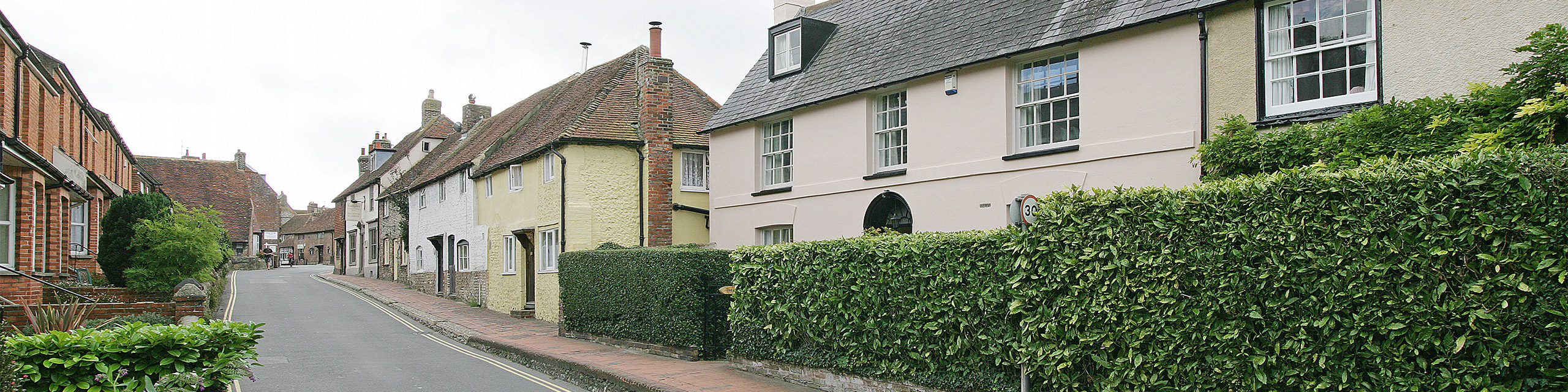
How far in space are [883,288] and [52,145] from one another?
17.4 meters

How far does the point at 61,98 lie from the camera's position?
19.8 m

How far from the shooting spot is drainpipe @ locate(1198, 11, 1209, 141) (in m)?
10.6

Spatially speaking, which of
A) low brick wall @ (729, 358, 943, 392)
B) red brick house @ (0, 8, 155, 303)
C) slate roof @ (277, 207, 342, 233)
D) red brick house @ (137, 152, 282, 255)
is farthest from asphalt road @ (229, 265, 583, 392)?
slate roof @ (277, 207, 342, 233)

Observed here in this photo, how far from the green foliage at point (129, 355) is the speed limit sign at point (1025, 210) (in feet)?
21.6

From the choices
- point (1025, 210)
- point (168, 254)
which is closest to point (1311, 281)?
point (1025, 210)

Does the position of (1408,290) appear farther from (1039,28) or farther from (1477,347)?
(1039,28)

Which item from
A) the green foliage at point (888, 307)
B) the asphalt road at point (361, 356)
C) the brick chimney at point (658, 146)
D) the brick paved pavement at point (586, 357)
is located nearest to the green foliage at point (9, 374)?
the asphalt road at point (361, 356)

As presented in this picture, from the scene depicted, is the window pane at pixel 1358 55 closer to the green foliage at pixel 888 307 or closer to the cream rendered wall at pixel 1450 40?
the cream rendered wall at pixel 1450 40

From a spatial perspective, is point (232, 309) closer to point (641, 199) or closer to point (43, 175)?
point (43, 175)

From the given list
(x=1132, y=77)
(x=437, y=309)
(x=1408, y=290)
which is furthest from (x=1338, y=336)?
(x=437, y=309)

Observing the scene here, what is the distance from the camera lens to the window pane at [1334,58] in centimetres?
968

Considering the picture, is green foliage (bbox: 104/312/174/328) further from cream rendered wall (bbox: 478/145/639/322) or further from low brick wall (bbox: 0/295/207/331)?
cream rendered wall (bbox: 478/145/639/322)

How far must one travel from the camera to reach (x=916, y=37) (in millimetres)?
15469

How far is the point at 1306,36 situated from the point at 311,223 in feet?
263
